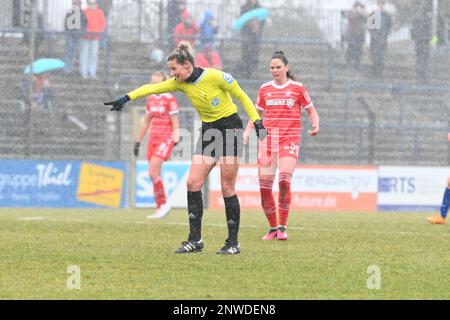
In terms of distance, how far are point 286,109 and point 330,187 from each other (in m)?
10.8

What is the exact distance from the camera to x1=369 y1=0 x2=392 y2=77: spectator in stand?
1121 inches

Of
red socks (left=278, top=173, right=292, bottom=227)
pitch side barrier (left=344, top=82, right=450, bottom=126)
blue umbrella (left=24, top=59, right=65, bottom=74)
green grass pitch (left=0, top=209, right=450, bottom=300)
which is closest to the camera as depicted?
green grass pitch (left=0, top=209, right=450, bottom=300)

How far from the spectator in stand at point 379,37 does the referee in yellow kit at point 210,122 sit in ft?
54.8

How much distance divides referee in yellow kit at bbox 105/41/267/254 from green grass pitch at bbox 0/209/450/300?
1.46 ft

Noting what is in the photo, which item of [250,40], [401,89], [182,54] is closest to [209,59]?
[250,40]

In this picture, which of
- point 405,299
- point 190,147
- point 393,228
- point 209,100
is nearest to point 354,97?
point 190,147

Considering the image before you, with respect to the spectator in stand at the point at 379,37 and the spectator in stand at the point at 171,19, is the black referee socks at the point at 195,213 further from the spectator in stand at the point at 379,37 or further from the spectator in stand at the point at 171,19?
the spectator in stand at the point at 379,37

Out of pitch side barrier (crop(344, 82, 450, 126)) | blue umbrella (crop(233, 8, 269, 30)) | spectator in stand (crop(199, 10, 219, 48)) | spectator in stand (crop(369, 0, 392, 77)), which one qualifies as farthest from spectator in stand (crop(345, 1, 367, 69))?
spectator in stand (crop(199, 10, 219, 48))

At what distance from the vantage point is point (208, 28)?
91.4 ft

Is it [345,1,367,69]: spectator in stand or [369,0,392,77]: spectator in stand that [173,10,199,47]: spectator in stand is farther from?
[369,0,392,77]: spectator in stand

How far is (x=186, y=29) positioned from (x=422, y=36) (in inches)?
232

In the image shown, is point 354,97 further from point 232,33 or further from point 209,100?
point 209,100

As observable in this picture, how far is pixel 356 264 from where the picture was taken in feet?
37.3

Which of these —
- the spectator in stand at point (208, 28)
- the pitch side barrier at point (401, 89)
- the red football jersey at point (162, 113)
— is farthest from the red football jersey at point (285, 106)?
the pitch side barrier at point (401, 89)
